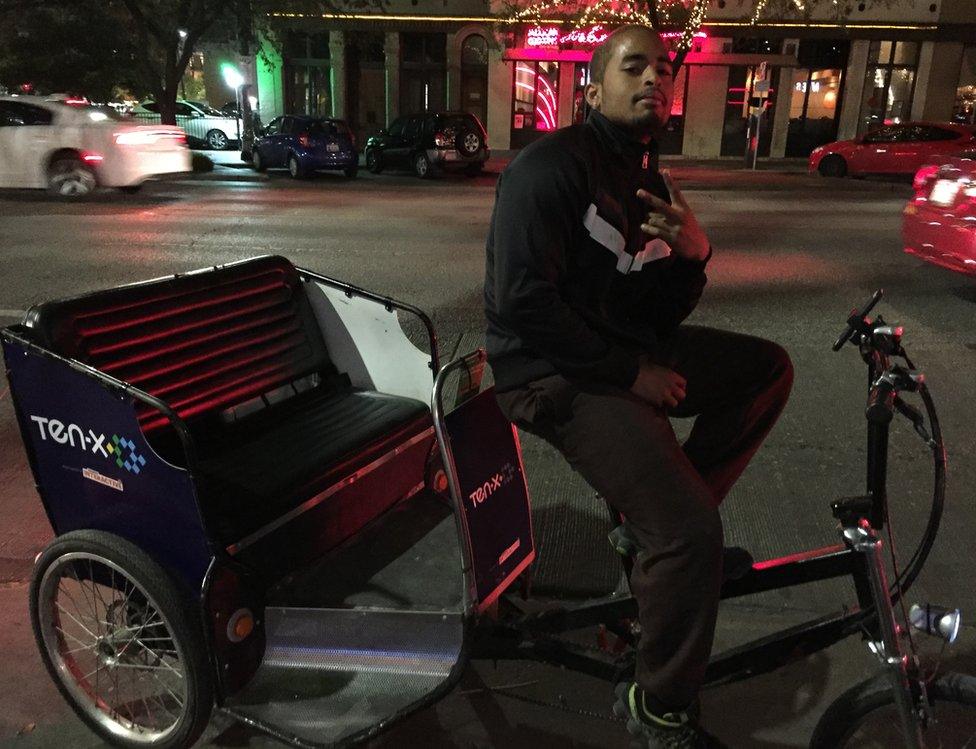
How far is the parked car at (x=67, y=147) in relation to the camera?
14.4m

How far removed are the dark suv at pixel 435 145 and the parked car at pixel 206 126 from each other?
8.61 meters

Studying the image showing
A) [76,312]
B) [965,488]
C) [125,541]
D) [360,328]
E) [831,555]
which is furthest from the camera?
[965,488]

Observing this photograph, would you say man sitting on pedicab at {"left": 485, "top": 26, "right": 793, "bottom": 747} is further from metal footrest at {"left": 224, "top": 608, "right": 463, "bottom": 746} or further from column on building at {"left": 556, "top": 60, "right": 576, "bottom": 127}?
column on building at {"left": 556, "top": 60, "right": 576, "bottom": 127}

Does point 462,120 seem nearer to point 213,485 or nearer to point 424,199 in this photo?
point 424,199

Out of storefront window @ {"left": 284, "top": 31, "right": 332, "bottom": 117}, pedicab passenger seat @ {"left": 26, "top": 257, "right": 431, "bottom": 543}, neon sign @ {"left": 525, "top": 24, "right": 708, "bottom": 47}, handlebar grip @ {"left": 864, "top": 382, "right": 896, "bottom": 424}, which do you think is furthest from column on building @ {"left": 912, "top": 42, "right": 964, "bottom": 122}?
handlebar grip @ {"left": 864, "top": 382, "right": 896, "bottom": 424}

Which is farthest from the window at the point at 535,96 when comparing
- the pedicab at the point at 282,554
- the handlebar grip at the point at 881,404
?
the handlebar grip at the point at 881,404

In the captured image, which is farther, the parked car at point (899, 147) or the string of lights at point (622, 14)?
the string of lights at point (622, 14)

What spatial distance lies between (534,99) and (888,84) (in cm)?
1193

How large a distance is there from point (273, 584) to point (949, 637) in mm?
1889

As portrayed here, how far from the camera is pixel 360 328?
11.6ft

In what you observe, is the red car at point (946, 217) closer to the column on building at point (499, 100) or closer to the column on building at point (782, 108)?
the column on building at point (782, 108)

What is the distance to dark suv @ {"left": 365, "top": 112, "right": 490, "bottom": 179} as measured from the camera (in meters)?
20.5

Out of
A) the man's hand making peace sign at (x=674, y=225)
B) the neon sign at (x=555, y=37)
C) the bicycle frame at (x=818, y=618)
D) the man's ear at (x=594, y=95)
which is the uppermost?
the neon sign at (x=555, y=37)

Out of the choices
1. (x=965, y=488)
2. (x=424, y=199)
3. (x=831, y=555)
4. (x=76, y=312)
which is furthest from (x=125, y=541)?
(x=424, y=199)
